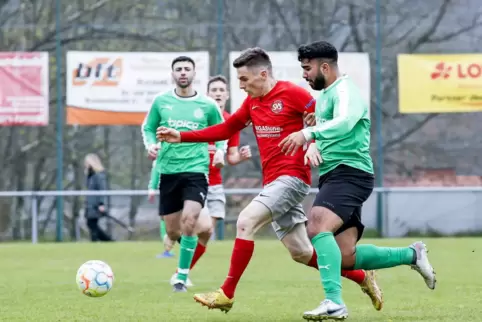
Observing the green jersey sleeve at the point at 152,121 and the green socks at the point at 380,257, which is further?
the green jersey sleeve at the point at 152,121

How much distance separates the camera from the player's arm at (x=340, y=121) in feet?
22.9

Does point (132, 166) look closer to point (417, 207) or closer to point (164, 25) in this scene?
point (164, 25)

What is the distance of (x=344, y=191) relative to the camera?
23.7 feet

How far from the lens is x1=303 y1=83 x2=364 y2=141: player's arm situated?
275 inches

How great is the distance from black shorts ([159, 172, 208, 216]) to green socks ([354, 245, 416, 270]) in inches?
117

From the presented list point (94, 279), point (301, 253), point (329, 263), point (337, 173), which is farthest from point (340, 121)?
point (94, 279)

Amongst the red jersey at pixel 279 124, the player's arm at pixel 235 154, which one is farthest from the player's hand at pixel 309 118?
the player's arm at pixel 235 154

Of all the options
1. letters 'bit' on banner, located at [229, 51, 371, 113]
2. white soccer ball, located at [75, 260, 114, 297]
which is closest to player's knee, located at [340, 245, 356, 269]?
white soccer ball, located at [75, 260, 114, 297]

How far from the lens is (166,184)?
10.5 metres

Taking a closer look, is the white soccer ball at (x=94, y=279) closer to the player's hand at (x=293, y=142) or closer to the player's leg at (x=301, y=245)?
the player's leg at (x=301, y=245)

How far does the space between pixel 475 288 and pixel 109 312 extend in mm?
3457

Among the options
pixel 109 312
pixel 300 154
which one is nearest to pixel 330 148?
pixel 300 154

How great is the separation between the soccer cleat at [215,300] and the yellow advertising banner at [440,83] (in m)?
14.3

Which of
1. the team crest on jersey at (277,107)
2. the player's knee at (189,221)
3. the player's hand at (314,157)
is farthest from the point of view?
the player's knee at (189,221)
